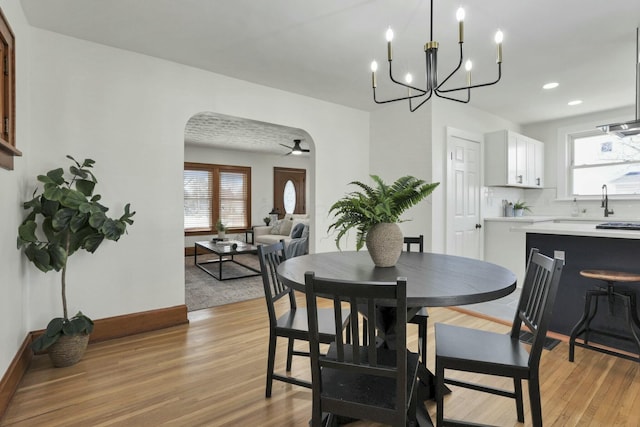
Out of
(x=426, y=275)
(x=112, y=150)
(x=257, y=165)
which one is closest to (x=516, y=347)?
(x=426, y=275)

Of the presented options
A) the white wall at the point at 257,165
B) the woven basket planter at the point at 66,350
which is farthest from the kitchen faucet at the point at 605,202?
the white wall at the point at 257,165

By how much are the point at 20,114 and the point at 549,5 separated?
3720 millimetres

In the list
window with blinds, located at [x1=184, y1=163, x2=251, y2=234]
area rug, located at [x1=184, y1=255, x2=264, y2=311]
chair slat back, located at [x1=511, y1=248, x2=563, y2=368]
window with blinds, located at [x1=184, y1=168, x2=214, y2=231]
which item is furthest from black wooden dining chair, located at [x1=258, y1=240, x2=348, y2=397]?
window with blinds, located at [x1=184, y1=168, x2=214, y2=231]

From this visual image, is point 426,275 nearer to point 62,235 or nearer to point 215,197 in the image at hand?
point 62,235

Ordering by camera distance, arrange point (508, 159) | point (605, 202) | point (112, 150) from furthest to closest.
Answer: point (605, 202) → point (508, 159) → point (112, 150)

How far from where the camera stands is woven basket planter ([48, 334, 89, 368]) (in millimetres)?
2328

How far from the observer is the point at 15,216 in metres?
2.25

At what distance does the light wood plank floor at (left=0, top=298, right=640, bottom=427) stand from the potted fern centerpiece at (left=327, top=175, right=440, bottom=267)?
918 mm

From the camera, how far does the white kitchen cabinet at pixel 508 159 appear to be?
4.66m

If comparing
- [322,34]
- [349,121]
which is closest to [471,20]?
[322,34]

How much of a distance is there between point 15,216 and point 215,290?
2.54 metres

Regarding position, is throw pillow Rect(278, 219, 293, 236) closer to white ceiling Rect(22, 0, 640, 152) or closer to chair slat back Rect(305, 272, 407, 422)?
white ceiling Rect(22, 0, 640, 152)

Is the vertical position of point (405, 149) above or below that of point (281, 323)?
above

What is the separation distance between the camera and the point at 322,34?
2.69 meters
